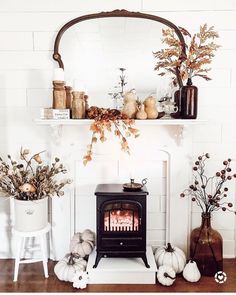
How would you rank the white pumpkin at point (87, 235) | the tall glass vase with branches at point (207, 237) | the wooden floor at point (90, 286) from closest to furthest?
the wooden floor at point (90, 286), the tall glass vase with branches at point (207, 237), the white pumpkin at point (87, 235)

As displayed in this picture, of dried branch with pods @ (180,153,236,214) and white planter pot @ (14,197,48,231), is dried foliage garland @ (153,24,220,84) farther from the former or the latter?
white planter pot @ (14,197,48,231)

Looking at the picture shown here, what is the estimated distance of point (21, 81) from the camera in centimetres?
278

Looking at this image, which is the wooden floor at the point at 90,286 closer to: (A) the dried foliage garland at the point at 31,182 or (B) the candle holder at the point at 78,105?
(A) the dried foliage garland at the point at 31,182

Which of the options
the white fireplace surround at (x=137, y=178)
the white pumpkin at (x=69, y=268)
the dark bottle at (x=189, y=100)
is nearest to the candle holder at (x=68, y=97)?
the white fireplace surround at (x=137, y=178)

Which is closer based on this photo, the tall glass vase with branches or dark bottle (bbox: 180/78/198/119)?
dark bottle (bbox: 180/78/198/119)

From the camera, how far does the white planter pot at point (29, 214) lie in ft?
8.28

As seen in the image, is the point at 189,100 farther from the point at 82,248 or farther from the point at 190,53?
the point at 82,248

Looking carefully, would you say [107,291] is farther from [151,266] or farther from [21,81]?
[21,81]

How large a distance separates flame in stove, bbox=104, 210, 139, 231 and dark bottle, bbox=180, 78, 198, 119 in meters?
0.76

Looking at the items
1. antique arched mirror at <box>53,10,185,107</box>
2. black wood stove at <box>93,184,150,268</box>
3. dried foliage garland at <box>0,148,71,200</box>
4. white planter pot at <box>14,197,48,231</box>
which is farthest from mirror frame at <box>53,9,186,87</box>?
white planter pot at <box>14,197,48,231</box>

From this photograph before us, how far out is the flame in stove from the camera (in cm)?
254

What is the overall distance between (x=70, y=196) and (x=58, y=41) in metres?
1.15

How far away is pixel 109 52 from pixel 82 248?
4.72 ft

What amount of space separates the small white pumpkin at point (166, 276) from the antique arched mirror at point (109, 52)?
122cm
